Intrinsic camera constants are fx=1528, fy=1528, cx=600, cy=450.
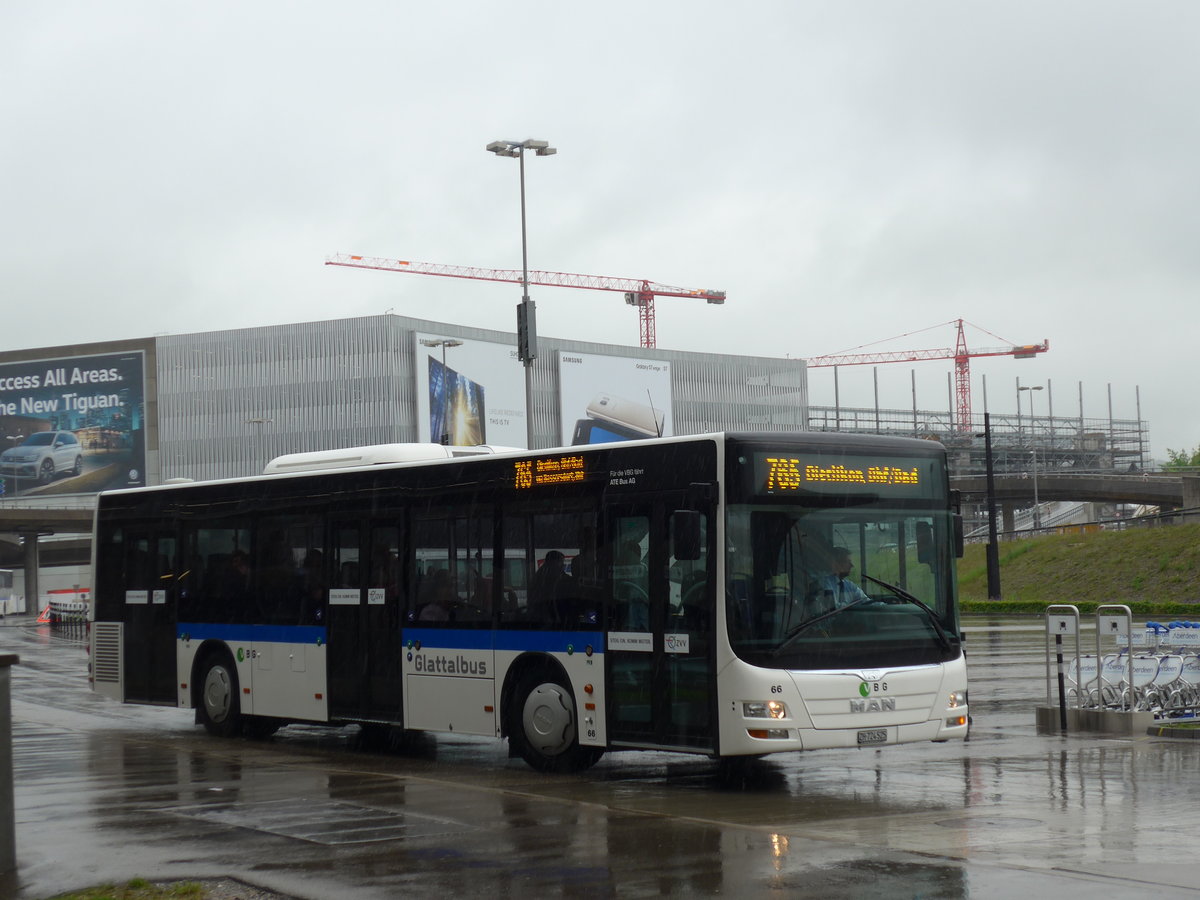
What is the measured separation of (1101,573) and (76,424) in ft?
261

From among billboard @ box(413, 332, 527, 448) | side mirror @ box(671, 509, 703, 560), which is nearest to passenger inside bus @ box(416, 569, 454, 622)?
side mirror @ box(671, 509, 703, 560)

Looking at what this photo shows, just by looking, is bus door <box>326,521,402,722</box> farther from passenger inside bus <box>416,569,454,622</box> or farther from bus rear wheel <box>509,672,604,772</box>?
bus rear wheel <box>509,672,604,772</box>

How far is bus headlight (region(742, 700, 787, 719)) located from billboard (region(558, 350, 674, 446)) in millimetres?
104936

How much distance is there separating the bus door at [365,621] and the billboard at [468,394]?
89.3 m

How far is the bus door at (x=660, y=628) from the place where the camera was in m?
12.2

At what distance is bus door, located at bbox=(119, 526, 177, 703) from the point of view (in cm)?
1873

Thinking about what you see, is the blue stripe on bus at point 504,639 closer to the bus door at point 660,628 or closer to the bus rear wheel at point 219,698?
the bus door at point 660,628

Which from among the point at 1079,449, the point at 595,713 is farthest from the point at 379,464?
the point at 1079,449

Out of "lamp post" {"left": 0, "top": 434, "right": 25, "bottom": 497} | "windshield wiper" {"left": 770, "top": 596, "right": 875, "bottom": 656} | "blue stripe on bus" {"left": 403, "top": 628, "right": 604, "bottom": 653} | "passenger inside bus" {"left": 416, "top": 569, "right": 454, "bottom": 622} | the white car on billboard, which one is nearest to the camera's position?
"windshield wiper" {"left": 770, "top": 596, "right": 875, "bottom": 656}

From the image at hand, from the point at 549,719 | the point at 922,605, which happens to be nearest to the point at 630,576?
the point at 549,719

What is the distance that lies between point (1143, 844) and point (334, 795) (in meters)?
6.28

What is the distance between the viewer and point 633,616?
42.4 feet

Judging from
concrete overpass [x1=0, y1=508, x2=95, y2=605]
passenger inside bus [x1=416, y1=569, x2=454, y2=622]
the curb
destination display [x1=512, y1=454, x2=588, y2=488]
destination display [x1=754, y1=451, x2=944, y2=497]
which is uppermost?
concrete overpass [x1=0, y1=508, x2=95, y2=605]

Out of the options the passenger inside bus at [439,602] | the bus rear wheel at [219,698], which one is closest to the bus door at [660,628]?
the passenger inside bus at [439,602]
